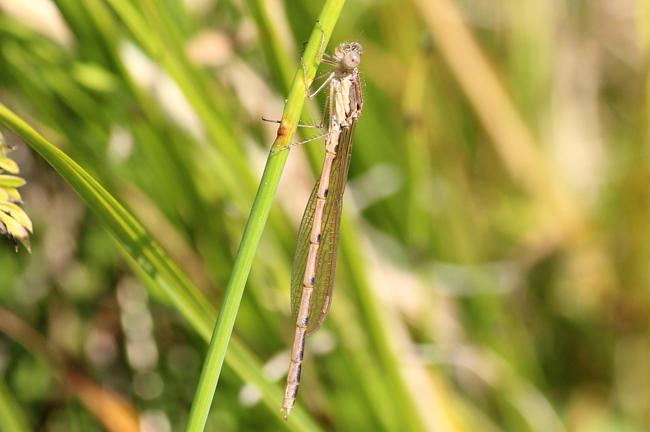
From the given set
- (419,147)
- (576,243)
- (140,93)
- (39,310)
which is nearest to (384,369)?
(419,147)

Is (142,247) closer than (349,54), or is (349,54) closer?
(142,247)

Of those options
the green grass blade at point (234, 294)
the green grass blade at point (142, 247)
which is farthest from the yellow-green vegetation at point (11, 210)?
the green grass blade at point (234, 294)

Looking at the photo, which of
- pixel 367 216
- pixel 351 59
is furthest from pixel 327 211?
pixel 367 216

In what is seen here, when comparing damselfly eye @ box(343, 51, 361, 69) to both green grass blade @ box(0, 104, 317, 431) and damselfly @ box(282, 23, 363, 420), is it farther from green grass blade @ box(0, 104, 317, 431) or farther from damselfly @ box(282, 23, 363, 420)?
green grass blade @ box(0, 104, 317, 431)

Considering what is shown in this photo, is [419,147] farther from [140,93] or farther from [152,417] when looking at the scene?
[152,417]

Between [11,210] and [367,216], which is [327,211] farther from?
[367,216]

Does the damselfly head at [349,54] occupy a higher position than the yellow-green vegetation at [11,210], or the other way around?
the damselfly head at [349,54]

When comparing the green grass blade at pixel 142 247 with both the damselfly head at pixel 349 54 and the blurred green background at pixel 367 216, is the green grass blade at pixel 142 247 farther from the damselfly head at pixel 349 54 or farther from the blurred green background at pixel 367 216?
the damselfly head at pixel 349 54
